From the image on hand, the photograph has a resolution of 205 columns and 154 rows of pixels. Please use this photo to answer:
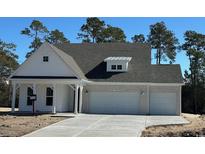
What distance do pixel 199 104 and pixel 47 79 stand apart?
82.2 ft

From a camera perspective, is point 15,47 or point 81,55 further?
point 15,47

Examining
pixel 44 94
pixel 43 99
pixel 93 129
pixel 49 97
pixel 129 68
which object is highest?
pixel 129 68

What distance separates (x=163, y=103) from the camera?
33125mm

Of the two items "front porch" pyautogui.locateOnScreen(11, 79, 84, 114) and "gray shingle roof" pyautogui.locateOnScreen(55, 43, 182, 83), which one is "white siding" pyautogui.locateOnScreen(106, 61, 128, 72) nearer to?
"gray shingle roof" pyautogui.locateOnScreen(55, 43, 182, 83)

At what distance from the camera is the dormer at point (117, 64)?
34500mm

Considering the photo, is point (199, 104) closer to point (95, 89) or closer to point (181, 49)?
point (181, 49)

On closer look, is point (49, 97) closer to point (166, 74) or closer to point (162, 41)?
point (166, 74)

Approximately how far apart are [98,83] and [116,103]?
2.22 m

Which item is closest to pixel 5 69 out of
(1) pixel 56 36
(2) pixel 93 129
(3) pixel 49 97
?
(1) pixel 56 36

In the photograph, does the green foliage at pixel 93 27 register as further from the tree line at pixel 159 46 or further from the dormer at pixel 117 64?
the dormer at pixel 117 64

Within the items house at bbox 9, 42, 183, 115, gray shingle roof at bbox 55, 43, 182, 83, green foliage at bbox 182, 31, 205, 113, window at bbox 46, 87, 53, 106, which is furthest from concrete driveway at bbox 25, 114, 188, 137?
green foliage at bbox 182, 31, 205, 113

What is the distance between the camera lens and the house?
30750 mm
